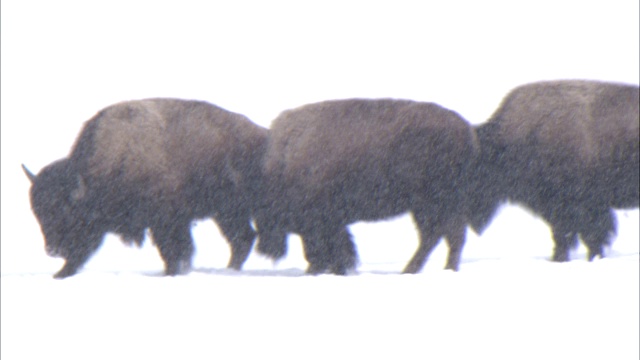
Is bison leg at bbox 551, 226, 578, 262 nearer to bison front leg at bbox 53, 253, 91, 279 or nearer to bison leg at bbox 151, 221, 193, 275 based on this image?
bison leg at bbox 151, 221, 193, 275

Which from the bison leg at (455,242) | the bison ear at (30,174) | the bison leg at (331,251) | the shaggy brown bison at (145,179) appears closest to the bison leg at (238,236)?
the shaggy brown bison at (145,179)

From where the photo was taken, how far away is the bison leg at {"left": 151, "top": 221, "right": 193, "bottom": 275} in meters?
8.88

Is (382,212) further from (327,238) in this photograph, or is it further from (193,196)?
(193,196)

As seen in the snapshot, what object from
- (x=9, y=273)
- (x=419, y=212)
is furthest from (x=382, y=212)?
(x=9, y=273)

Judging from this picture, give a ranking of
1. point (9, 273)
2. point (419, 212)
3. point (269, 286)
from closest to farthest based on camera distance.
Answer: point (269, 286) → point (419, 212) → point (9, 273)

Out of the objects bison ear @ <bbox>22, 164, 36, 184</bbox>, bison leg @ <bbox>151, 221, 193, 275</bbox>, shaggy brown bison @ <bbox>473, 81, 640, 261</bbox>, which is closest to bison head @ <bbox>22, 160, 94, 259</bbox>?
bison ear @ <bbox>22, 164, 36, 184</bbox>

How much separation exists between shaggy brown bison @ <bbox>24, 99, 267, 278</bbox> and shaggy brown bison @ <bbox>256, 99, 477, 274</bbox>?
15.9 inches

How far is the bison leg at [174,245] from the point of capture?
349 inches

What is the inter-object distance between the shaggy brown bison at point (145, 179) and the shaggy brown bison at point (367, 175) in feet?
1.32

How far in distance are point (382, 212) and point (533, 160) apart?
3.78 feet

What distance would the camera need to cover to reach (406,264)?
856 cm

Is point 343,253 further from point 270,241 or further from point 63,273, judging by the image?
point 63,273

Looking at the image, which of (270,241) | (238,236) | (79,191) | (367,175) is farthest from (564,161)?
(79,191)

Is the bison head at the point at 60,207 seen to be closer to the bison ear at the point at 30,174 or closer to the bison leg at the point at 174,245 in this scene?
the bison ear at the point at 30,174
